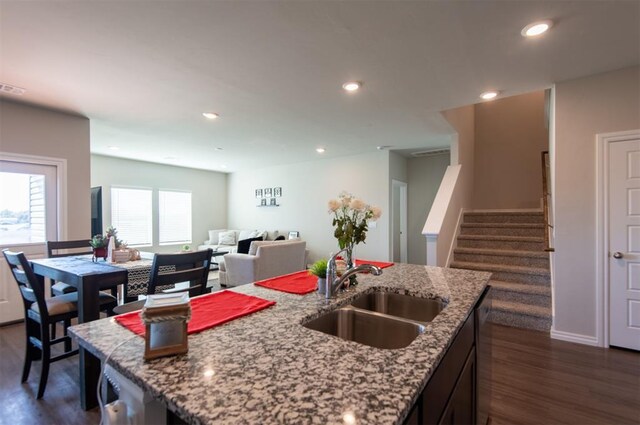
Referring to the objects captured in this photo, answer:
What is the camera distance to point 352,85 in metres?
2.92

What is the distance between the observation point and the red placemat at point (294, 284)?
1.59 metres

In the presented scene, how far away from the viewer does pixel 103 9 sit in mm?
1830

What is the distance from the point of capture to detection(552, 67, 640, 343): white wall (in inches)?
106

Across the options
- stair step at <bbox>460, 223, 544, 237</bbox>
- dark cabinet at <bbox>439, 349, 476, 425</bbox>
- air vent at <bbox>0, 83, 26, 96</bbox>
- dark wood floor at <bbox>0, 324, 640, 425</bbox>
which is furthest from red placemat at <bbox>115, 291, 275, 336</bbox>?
stair step at <bbox>460, 223, 544, 237</bbox>

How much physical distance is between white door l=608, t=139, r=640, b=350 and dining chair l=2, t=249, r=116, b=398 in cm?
455

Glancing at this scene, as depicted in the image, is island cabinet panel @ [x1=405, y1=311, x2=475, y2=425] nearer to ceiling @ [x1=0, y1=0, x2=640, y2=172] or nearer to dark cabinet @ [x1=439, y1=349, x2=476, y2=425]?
dark cabinet @ [x1=439, y1=349, x2=476, y2=425]

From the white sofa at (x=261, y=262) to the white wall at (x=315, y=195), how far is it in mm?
1545

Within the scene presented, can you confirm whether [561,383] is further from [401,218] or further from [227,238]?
[227,238]

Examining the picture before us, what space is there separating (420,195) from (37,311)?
248 inches

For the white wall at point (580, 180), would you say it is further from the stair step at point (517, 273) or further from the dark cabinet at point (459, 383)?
the dark cabinet at point (459, 383)

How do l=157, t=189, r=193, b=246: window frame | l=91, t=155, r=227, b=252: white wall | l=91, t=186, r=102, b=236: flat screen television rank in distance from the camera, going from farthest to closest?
l=157, t=189, r=193, b=246: window frame < l=91, t=155, r=227, b=252: white wall < l=91, t=186, r=102, b=236: flat screen television


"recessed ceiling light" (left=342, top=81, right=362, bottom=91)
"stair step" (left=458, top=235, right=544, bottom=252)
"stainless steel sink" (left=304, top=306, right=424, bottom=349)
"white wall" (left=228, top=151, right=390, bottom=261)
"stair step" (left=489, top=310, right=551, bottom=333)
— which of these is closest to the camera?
"stainless steel sink" (left=304, top=306, right=424, bottom=349)

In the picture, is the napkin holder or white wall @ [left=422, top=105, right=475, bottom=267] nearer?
the napkin holder

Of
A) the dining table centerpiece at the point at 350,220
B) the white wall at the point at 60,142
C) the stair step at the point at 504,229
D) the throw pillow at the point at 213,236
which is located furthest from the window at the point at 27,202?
the stair step at the point at 504,229
